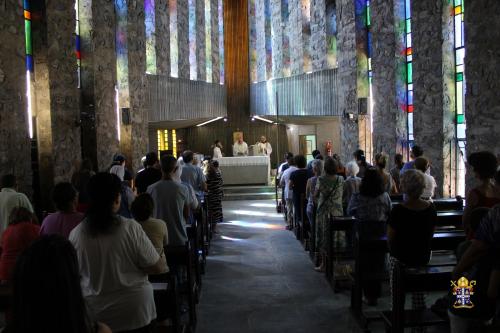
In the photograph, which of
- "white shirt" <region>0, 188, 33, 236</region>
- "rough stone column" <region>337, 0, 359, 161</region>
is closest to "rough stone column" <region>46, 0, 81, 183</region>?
"white shirt" <region>0, 188, 33, 236</region>

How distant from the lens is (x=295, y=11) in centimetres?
2067

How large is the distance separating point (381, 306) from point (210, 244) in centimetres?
469

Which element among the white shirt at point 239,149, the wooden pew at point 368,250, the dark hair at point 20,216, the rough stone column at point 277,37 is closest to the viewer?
the dark hair at point 20,216

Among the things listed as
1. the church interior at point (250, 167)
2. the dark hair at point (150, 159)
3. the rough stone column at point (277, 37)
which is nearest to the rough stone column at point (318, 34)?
the church interior at point (250, 167)

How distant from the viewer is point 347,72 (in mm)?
16594

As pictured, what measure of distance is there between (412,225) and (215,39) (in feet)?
65.1

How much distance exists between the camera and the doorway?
22.7 meters

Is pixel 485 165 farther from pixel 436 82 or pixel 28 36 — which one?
pixel 28 36

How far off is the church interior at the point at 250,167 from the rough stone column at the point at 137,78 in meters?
0.07

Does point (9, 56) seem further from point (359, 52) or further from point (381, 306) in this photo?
point (359, 52)

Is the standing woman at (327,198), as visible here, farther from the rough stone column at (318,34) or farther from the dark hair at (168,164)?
the rough stone column at (318,34)

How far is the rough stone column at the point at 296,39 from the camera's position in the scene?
20.4m

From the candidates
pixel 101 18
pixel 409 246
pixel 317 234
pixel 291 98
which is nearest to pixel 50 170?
pixel 101 18

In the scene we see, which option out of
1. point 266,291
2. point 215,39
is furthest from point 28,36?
point 215,39
